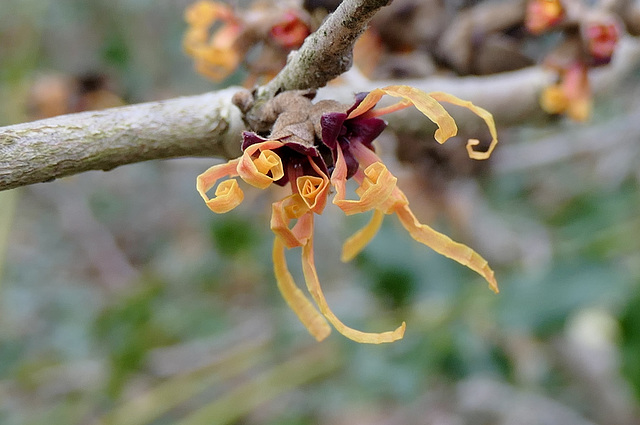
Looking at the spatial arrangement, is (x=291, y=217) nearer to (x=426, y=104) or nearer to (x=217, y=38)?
(x=426, y=104)

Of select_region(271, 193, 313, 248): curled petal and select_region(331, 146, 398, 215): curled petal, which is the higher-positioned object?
select_region(331, 146, 398, 215): curled petal

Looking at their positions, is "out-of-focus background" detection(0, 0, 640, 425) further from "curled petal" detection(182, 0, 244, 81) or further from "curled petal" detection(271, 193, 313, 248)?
"curled petal" detection(271, 193, 313, 248)

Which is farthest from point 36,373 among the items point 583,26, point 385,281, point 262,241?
point 583,26

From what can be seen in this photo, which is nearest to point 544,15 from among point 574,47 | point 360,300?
point 574,47

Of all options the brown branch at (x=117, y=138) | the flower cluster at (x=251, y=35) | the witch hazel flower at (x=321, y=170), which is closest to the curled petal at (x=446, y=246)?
the witch hazel flower at (x=321, y=170)

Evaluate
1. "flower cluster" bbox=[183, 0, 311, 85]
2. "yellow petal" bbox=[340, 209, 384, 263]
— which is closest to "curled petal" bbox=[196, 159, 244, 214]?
"yellow petal" bbox=[340, 209, 384, 263]

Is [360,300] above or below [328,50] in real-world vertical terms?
below

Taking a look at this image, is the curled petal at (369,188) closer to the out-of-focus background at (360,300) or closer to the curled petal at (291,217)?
the curled petal at (291,217)
